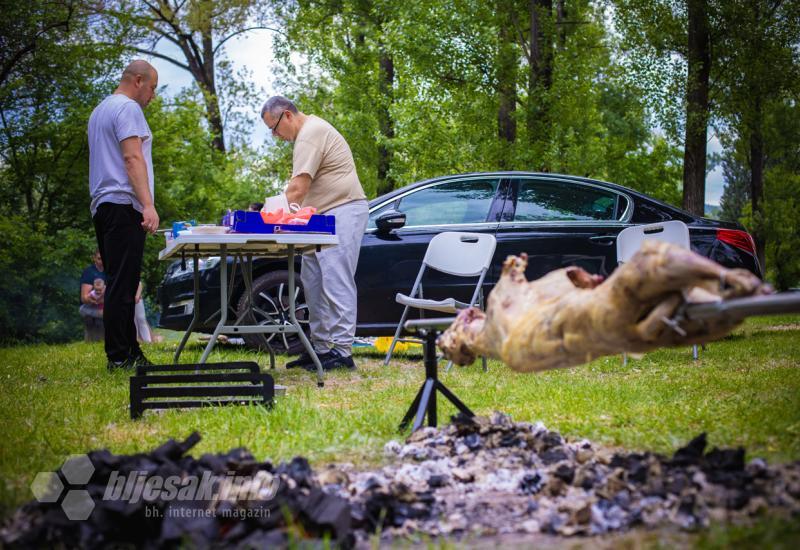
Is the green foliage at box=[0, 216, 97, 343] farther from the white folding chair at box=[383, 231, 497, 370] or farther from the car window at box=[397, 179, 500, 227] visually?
the white folding chair at box=[383, 231, 497, 370]

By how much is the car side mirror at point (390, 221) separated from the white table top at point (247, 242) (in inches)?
46.2

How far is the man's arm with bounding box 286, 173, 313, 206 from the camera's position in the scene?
20.1 ft

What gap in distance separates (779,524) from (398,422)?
2.26 meters

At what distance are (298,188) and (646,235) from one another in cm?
322

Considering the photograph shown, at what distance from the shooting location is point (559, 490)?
265cm

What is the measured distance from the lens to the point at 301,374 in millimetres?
6332

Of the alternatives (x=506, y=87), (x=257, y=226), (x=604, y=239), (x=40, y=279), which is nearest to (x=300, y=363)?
(x=257, y=226)

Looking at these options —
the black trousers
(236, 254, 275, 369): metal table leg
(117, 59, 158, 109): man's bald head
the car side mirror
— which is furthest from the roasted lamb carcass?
(117, 59, 158, 109): man's bald head

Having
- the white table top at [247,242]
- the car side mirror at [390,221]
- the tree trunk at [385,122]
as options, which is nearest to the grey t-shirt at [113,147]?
the white table top at [247,242]

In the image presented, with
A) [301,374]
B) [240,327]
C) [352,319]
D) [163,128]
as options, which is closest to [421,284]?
[352,319]

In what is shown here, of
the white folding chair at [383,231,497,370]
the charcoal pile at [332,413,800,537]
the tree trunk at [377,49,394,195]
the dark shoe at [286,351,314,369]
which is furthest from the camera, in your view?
the tree trunk at [377,49,394,195]

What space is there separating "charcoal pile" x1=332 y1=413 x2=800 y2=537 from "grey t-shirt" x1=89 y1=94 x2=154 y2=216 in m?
4.02

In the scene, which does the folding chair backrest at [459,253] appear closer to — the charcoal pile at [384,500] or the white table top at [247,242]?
the white table top at [247,242]

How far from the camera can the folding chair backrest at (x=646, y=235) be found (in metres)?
7.00
